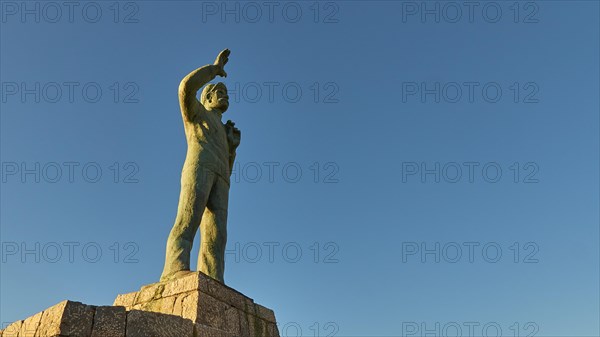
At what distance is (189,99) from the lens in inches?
327

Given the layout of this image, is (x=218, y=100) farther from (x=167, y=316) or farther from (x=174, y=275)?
(x=167, y=316)

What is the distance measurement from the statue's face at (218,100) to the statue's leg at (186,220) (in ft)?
4.56

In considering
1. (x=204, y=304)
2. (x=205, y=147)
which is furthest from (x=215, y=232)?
(x=204, y=304)

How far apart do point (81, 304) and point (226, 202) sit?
127 inches

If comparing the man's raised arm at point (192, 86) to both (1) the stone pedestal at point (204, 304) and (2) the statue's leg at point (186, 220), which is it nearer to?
(2) the statue's leg at point (186, 220)

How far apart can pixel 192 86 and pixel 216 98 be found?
1.14m

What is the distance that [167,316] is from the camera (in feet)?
20.1

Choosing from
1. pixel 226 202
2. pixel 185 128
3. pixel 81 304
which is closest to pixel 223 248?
Answer: pixel 226 202

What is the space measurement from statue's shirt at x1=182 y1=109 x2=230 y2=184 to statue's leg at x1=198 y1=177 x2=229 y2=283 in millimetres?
252

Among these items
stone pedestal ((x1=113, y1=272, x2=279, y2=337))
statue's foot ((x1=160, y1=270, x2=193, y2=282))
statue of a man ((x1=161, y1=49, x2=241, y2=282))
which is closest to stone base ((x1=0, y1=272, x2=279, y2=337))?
stone pedestal ((x1=113, y1=272, x2=279, y2=337))

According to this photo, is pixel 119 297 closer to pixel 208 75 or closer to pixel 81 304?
Answer: pixel 81 304

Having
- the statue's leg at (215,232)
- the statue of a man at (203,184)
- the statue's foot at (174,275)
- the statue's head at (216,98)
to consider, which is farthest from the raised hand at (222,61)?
the statue's foot at (174,275)

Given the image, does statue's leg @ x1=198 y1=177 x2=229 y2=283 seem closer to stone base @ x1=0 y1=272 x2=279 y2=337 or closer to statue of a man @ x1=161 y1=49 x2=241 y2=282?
statue of a man @ x1=161 y1=49 x2=241 y2=282

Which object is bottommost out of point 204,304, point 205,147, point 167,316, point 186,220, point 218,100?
point 167,316
